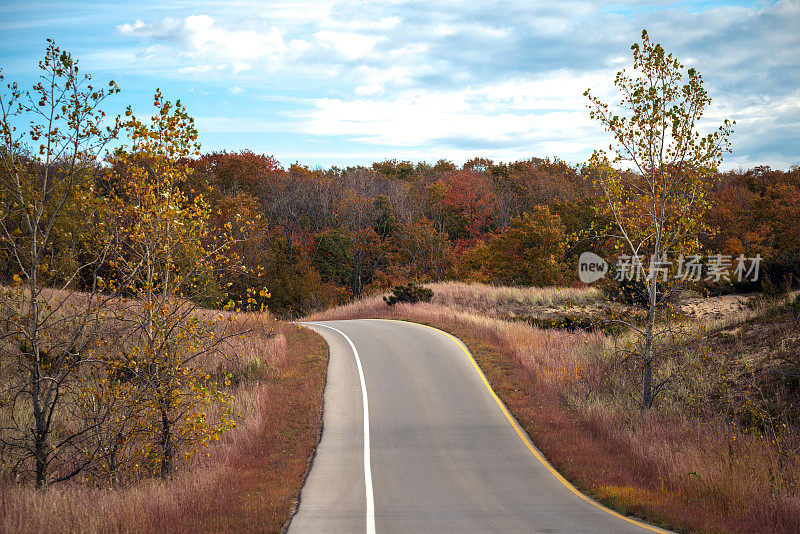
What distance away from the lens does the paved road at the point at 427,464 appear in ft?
33.5

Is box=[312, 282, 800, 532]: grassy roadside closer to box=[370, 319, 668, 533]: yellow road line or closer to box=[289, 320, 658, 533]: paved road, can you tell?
box=[370, 319, 668, 533]: yellow road line

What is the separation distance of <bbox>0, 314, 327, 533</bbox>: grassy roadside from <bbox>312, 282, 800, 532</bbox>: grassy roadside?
6.15 meters

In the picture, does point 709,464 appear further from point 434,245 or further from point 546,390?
point 434,245

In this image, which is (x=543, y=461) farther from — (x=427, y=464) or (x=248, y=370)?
(x=248, y=370)

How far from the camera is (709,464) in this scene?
38.8 feet

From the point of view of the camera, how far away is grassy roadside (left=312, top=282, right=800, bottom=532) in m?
10.0

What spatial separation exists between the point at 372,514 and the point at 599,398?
10.4m

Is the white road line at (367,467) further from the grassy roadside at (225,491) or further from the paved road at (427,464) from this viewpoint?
the grassy roadside at (225,491)

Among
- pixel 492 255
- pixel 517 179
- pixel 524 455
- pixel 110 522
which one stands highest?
pixel 517 179

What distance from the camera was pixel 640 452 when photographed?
13.5 meters

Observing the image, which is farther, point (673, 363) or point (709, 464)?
point (673, 363)

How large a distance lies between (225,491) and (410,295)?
31370 millimetres

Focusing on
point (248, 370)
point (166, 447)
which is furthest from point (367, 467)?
point (248, 370)

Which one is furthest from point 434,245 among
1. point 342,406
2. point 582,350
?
point 342,406
